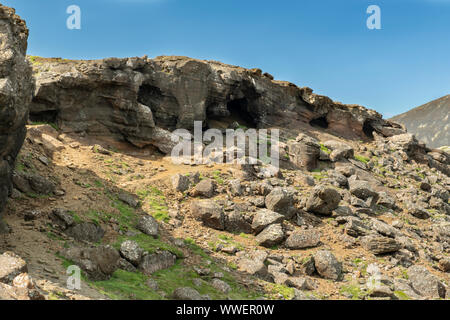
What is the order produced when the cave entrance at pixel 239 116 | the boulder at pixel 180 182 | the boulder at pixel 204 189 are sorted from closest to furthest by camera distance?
the boulder at pixel 204 189
the boulder at pixel 180 182
the cave entrance at pixel 239 116

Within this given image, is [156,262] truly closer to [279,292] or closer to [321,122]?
[279,292]

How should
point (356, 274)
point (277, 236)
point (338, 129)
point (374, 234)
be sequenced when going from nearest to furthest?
1. point (356, 274)
2. point (277, 236)
3. point (374, 234)
4. point (338, 129)

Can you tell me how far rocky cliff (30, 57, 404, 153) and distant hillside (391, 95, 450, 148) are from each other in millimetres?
40765

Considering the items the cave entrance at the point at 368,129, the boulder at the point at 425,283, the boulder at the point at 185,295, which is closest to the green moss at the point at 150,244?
the boulder at the point at 185,295

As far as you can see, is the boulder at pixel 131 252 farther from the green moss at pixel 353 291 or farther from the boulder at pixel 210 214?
the green moss at pixel 353 291

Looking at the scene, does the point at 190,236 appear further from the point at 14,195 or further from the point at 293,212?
the point at 14,195

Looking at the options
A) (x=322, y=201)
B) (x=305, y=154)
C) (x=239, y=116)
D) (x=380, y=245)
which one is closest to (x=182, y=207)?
(x=322, y=201)

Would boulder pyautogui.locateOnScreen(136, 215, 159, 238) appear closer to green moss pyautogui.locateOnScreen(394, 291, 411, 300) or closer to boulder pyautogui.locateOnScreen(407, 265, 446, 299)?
green moss pyautogui.locateOnScreen(394, 291, 411, 300)

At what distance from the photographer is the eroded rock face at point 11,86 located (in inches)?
376

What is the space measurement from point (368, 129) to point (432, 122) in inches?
1557

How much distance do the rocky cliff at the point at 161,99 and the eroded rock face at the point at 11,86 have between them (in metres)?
10.0

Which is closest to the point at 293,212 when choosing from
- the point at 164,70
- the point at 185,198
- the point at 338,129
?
the point at 185,198

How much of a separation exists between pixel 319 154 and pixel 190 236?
15091 millimetres
